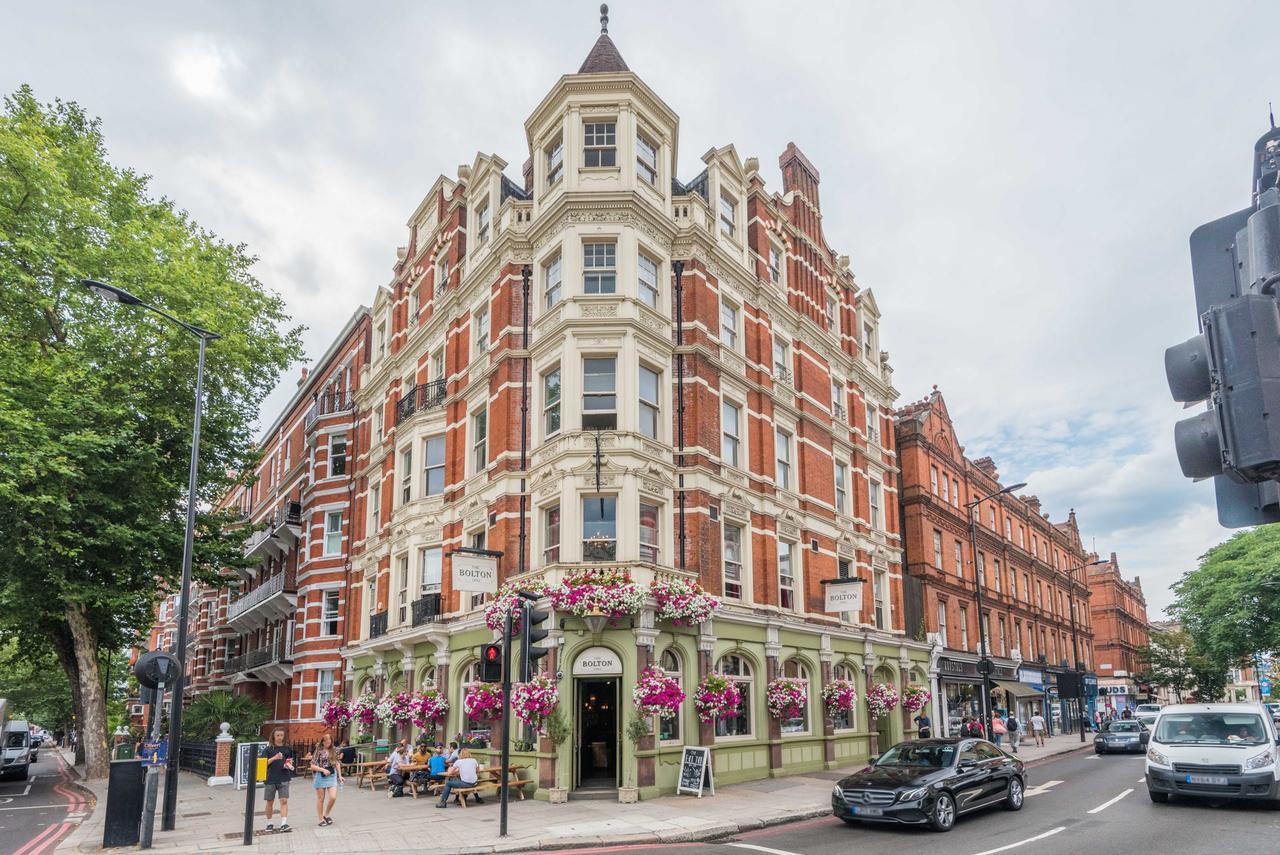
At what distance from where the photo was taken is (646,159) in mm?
23875

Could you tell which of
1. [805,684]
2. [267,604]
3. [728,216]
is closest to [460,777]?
[805,684]

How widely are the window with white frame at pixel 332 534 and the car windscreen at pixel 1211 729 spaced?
27.5 meters

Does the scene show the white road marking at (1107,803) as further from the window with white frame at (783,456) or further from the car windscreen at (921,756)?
the window with white frame at (783,456)

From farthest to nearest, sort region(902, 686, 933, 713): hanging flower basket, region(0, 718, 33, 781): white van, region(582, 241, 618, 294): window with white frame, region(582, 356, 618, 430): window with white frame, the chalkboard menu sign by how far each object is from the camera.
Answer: region(0, 718, 33, 781): white van → region(902, 686, 933, 713): hanging flower basket → region(582, 241, 618, 294): window with white frame → region(582, 356, 618, 430): window with white frame → the chalkboard menu sign

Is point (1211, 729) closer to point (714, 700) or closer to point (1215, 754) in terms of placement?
point (1215, 754)

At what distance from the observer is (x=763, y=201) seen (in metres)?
27.5

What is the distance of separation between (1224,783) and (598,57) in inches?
890

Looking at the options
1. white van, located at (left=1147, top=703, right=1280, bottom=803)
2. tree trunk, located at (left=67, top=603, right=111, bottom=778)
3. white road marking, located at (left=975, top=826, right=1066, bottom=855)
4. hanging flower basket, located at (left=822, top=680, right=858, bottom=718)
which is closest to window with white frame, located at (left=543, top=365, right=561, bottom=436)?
hanging flower basket, located at (left=822, top=680, right=858, bottom=718)

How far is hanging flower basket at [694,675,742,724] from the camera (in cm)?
1972

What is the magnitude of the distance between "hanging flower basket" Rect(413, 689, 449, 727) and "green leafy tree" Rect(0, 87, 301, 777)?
9.75 m

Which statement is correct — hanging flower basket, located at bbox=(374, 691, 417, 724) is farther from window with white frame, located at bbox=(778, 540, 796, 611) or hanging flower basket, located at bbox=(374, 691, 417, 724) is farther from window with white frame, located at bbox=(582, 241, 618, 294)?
window with white frame, located at bbox=(582, 241, 618, 294)

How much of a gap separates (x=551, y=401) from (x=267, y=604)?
2172cm

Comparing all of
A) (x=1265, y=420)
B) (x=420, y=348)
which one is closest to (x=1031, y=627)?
(x=420, y=348)

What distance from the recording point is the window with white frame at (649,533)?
67.7 feet
